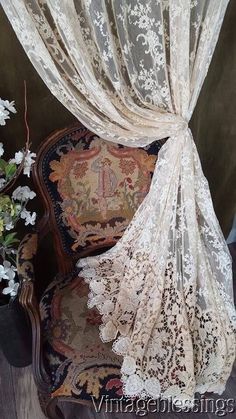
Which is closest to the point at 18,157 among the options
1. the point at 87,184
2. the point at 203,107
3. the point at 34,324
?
the point at 87,184

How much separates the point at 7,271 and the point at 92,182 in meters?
0.39

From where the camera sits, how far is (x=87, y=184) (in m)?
1.23

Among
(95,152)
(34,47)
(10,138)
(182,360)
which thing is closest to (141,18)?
(34,47)

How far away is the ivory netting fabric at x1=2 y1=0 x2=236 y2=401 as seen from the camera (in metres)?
0.86

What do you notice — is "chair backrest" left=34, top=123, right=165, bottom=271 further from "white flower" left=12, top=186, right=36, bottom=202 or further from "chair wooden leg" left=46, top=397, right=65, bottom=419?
"chair wooden leg" left=46, top=397, right=65, bottom=419

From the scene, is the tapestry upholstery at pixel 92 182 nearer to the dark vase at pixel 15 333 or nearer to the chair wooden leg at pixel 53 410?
the dark vase at pixel 15 333

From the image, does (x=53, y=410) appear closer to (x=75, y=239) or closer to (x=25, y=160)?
(x=75, y=239)

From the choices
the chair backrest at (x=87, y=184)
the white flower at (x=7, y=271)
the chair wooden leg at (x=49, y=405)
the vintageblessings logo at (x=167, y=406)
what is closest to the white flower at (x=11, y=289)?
the white flower at (x=7, y=271)

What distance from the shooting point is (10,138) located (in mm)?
1273

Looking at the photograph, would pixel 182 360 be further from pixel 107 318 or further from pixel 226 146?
pixel 226 146

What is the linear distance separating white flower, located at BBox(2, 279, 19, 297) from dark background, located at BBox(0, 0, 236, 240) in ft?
1.11

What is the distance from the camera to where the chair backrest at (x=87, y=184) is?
1.19 metres

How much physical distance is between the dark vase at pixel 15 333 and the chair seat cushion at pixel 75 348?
0.09 metres

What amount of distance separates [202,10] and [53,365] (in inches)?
39.0
